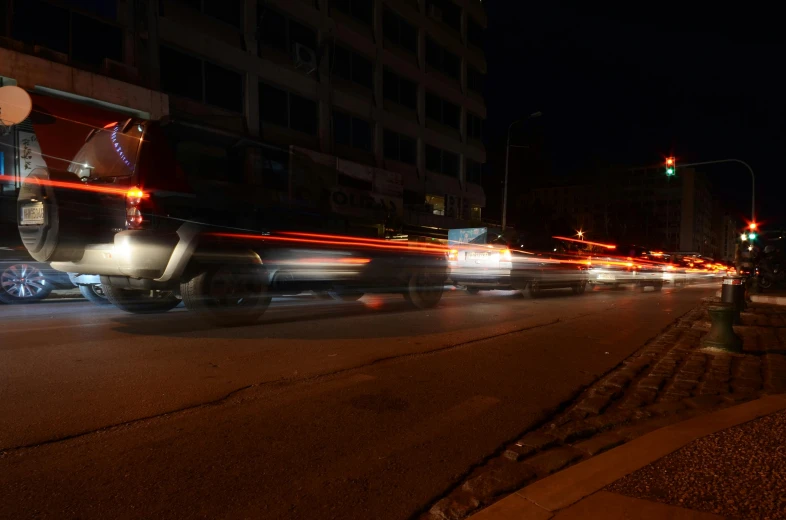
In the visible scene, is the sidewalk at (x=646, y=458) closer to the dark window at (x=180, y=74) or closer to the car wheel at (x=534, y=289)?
the car wheel at (x=534, y=289)

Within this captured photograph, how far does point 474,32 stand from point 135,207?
1520 inches

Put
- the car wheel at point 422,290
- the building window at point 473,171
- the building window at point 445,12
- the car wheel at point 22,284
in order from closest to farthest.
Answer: the car wheel at point 22,284 → the car wheel at point 422,290 → the building window at point 445,12 → the building window at point 473,171

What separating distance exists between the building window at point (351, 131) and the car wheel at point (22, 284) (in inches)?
699

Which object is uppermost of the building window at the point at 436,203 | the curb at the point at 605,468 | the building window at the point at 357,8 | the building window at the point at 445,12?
the building window at the point at 445,12

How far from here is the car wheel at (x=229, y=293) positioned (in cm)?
739

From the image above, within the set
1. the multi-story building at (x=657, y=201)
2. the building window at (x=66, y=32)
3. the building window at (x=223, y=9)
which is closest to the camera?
the building window at (x=66, y=32)

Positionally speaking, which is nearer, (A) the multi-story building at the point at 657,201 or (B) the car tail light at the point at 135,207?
(B) the car tail light at the point at 135,207

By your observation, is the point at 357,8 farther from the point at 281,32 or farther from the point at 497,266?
the point at 497,266

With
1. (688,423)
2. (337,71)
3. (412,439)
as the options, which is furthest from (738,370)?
(337,71)

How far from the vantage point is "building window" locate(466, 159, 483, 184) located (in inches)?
1556

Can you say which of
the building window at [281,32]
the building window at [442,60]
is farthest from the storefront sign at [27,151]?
the building window at [442,60]

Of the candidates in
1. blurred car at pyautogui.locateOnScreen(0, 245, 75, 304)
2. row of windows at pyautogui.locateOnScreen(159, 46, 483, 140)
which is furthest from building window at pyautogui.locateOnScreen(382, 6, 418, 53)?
blurred car at pyautogui.locateOnScreen(0, 245, 75, 304)

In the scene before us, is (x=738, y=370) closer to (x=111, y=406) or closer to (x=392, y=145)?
(x=111, y=406)

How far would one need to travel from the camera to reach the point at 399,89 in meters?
32.4
